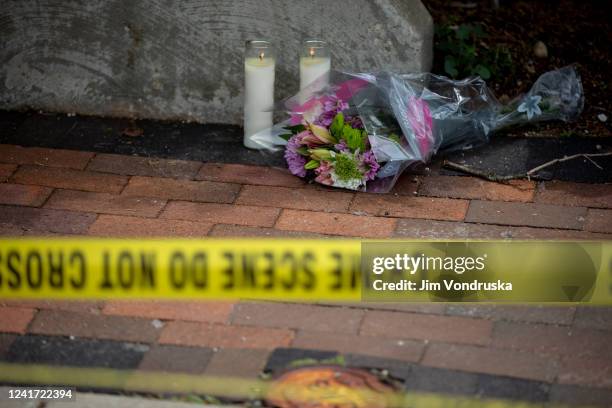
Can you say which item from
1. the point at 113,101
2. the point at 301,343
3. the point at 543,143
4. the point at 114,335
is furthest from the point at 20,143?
the point at 543,143

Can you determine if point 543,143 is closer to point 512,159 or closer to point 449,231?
point 512,159

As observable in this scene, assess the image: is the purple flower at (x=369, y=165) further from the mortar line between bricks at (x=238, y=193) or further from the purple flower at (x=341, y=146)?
the mortar line between bricks at (x=238, y=193)

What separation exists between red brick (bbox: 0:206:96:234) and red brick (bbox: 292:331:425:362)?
117cm

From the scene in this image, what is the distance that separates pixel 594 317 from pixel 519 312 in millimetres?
254

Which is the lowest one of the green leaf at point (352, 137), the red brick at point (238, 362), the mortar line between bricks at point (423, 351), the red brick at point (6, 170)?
the red brick at point (6, 170)

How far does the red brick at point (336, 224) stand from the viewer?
384 cm

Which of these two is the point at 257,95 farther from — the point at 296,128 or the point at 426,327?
the point at 426,327

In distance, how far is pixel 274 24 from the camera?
455 centimetres

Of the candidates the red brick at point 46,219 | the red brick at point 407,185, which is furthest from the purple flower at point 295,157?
the red brick at point 46,219

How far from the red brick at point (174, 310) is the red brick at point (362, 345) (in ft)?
1.02

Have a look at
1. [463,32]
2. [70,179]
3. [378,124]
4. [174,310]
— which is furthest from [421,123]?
[70,179]

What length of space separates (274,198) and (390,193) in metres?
0.50

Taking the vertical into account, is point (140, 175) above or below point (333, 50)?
below

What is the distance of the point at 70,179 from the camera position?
4301mm
